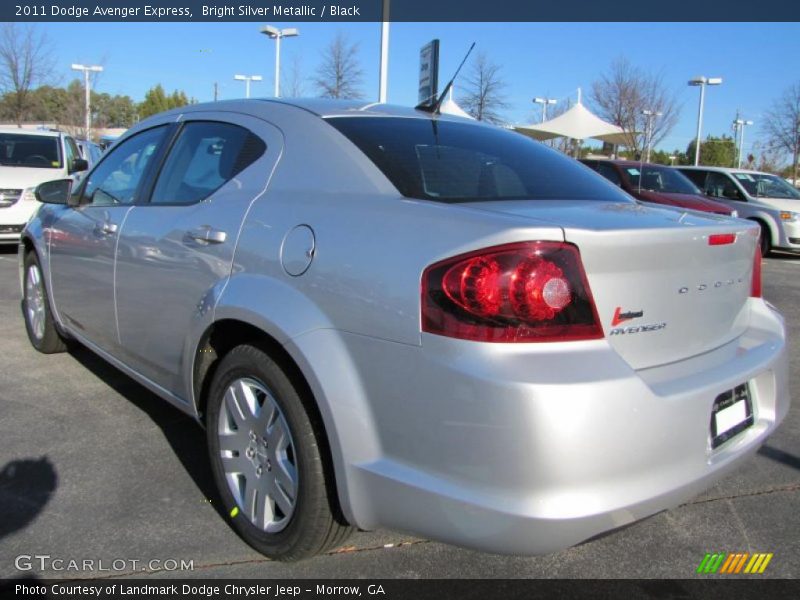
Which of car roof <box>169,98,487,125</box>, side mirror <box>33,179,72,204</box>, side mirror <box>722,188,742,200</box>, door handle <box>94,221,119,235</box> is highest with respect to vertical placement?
side mirror <box>722,188,742,200</box>

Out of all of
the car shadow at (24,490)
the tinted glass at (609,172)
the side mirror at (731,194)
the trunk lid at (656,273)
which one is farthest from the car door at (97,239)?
the side mirror at (731,194)

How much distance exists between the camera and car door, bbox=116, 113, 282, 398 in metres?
2.70

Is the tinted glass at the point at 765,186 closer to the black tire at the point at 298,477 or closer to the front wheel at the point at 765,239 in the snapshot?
the front wheel at the point at 765,239

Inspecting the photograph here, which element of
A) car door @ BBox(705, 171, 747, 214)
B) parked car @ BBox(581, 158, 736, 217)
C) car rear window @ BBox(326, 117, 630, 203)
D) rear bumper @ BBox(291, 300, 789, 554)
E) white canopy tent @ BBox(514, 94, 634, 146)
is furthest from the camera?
white canopy tent @ BBox(514, 94, 634, 146)

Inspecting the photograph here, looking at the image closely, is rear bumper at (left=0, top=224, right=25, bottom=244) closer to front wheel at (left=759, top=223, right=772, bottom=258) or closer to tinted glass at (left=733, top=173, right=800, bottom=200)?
front wheel at (left=759, top=223, right=772, bottom=258)

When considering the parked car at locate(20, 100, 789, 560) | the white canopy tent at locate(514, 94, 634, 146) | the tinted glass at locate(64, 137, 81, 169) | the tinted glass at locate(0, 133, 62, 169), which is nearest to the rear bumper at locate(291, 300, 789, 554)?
the parked car at locate(20, 100, 789, 560)

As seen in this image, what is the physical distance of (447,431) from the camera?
6.16 feet

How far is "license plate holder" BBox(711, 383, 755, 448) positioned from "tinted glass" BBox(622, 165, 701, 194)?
1011 cm

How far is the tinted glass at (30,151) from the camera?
10.6 meters

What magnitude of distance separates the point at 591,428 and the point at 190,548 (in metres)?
1.60

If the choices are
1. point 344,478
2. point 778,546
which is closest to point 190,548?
point 344,478

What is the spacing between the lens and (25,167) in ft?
33.7

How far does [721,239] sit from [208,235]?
186cm

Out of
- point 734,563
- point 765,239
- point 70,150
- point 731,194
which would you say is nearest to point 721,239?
point 734,563
